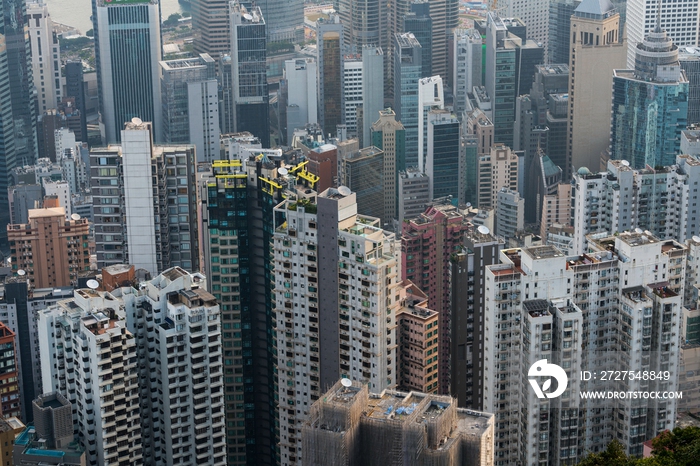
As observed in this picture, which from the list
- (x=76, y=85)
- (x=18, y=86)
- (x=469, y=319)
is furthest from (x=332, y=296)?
(x=76, y=85)

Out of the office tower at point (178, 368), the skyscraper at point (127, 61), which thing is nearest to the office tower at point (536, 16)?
the skyscraper at point (127, 61)

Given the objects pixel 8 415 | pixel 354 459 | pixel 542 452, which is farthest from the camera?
pixel 8 415

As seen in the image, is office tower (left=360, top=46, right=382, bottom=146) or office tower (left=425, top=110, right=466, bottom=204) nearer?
office tower (left=425, top=110, right=466, bottom=204)

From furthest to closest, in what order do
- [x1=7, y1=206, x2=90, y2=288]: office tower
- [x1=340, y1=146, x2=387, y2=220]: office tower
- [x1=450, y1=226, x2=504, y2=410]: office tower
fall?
[x1=340, y1=146, x2=387, y2=220]: office tower < [x1=7, y1=206, x2=90, y2=288]: office tower < [x1=450, y1=226, x2=504, y2=410]: office tower

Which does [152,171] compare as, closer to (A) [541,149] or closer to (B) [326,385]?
(B) [326,385]

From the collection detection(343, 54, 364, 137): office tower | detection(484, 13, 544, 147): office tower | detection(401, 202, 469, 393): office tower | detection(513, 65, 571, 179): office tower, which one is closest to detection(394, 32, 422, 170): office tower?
detection(343, 54, 364, 137): office tower

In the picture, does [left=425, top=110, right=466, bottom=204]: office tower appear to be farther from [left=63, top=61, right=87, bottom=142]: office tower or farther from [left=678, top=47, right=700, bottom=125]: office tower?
[left=63, top=61, right=87, bottom=142]: office tower

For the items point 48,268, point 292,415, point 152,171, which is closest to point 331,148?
point 48,268
